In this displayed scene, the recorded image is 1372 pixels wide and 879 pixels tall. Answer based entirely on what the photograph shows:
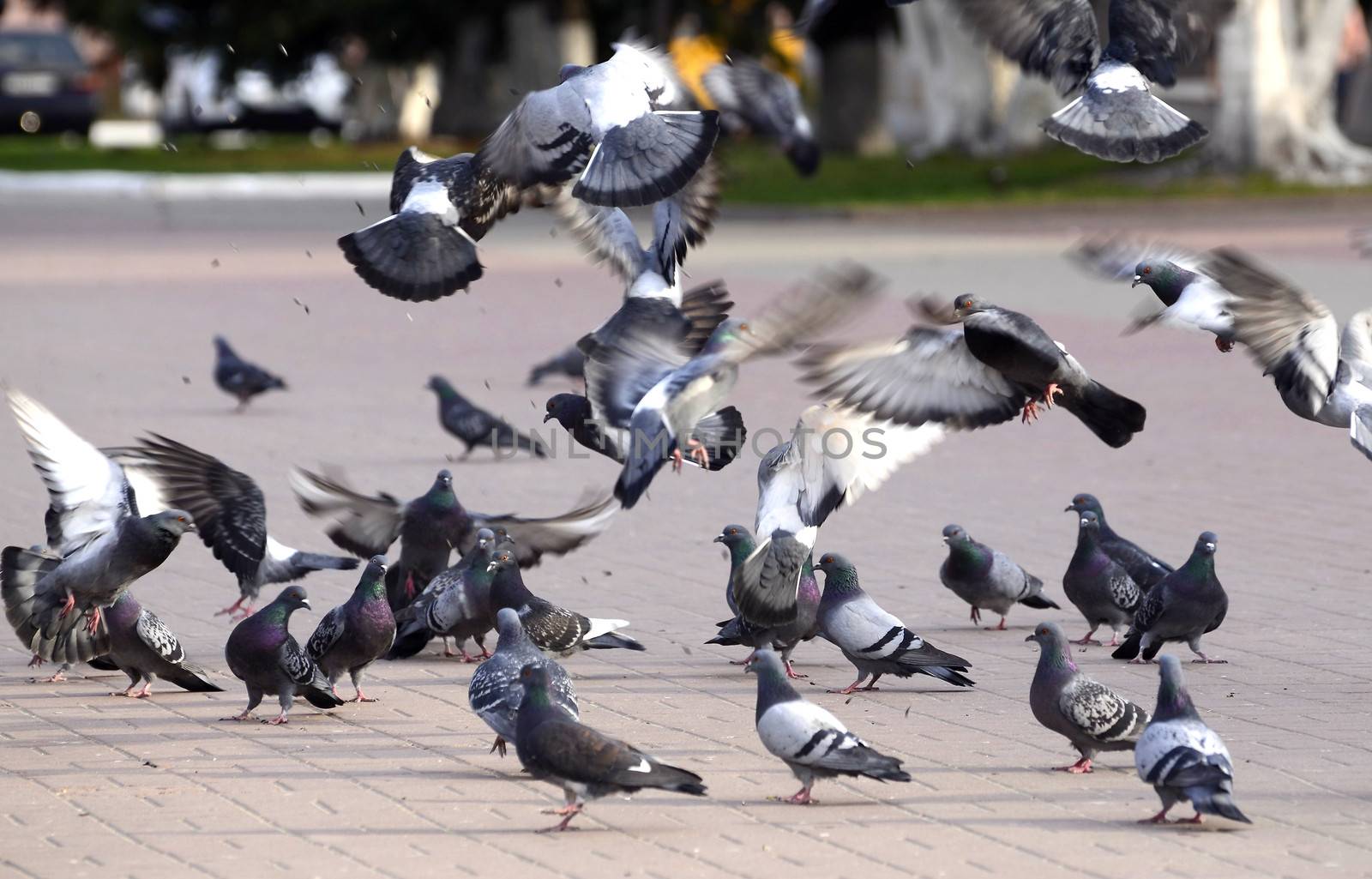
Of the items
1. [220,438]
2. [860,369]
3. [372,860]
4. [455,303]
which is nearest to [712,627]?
[860,369]

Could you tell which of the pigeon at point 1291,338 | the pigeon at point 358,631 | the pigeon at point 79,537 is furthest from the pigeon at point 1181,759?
the pigeon at point 79,537

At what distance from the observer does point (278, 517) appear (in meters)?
9.43

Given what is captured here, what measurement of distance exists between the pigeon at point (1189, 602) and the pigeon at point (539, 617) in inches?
66.2

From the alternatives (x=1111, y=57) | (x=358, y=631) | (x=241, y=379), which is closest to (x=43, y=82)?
(x=241, y=379)

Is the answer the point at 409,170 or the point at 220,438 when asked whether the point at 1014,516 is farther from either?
the point at 220,438

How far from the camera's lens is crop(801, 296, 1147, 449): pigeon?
20.2ft

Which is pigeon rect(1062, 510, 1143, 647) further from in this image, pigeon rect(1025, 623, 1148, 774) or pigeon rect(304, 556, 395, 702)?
pigeon rect(304, 556, 395, 702)

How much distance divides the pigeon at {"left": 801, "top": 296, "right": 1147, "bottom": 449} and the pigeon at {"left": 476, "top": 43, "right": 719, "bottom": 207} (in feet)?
2.27

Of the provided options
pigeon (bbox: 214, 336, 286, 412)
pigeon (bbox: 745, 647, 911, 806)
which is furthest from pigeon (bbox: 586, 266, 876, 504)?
pigeon (bbox: 214, 336, 286, 412)

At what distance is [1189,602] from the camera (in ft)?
21.7

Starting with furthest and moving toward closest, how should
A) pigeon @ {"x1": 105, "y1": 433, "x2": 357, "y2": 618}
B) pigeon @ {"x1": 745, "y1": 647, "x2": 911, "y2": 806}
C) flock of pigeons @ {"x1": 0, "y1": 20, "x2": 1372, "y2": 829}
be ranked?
pigeon @ {"x1": 105, "y1": 433, "x2": 357, "y2": 618}, flock of pigeons @ {"x1": 0, "y1": 20, "x2": 1372, "y2": 829}, pigeon @ {"x1": 745, "y1": 647, "x2": 911, "y2": 806}

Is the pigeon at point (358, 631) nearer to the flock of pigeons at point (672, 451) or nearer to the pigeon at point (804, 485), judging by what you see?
the flock of pigeons at point (672, 451)

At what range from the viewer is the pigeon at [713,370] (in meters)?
5.63

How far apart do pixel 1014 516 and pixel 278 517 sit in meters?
3.26
